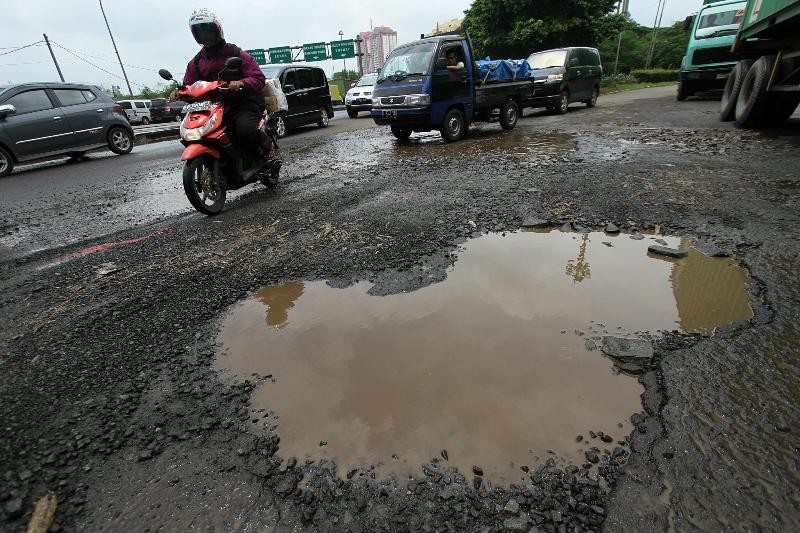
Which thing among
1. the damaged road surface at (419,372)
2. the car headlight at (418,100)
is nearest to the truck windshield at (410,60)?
the car headlight at (418,100)

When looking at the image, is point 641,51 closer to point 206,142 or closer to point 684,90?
point 684,90

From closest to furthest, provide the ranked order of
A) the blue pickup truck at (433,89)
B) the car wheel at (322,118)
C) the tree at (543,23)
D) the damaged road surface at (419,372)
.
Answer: the damaged road surface at (419,372), the blue pickup truck at (433,89), the car wheel at (322,118), the tree at (543,23)

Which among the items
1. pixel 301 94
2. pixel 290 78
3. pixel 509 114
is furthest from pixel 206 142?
pixel 301 94

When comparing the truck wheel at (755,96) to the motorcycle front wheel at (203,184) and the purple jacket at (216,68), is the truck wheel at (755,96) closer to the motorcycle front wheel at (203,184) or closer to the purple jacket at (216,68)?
the purple jacket at (216,68)

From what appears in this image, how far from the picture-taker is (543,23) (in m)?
23.1

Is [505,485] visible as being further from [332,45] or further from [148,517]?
[332,45]

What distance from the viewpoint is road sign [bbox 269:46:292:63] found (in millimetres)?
35375

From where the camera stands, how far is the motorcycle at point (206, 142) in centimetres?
413

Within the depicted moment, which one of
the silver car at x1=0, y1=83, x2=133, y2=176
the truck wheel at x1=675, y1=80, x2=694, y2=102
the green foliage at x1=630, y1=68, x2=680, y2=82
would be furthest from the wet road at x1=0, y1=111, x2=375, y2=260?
the green foliage at x1=630, y1=68, x2=680, y2=82

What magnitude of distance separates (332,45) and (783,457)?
4054 cm

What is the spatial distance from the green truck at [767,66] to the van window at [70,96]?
12.3 metres

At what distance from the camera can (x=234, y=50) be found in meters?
4.57

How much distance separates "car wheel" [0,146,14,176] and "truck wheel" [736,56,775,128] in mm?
13182

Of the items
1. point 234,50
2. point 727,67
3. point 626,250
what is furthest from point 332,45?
point 626,250
